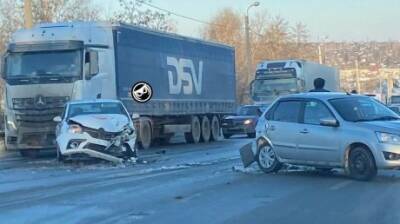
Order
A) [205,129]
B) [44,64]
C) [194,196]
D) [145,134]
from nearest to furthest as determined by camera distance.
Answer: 1. [194,196]
2. [44,64]
3. [145,134]
4. [205,129]

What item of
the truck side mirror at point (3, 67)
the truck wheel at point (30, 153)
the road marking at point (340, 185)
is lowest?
the truck wheel at point (30, 153)

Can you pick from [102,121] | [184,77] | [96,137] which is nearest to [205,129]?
[184,77]

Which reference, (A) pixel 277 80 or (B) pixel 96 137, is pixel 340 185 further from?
(A) pixel 277 80

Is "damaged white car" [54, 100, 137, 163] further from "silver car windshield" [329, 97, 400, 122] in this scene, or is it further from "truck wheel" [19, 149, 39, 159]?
"silver car windshield" [329, 97, 400, 122]

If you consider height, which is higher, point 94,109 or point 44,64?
point 44,64

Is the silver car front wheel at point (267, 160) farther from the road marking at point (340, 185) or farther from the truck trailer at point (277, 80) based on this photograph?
the truck trailer at point (277, 80)

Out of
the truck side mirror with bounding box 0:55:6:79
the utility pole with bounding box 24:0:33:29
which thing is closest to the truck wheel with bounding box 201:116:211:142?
the utility pole with bounding box 24:0:33:29

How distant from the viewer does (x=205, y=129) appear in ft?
105

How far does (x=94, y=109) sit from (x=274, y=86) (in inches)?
769

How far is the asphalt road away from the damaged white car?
92 cm

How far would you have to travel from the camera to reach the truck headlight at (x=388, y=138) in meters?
12.9

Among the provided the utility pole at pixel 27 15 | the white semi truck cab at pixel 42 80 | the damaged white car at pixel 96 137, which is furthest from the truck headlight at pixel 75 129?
the utility pole at pixel 27 15

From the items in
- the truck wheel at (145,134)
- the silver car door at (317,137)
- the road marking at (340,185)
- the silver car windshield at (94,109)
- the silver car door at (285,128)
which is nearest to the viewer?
the road marking at (340,185)

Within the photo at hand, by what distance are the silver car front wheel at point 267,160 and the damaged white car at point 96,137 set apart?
453 cm
